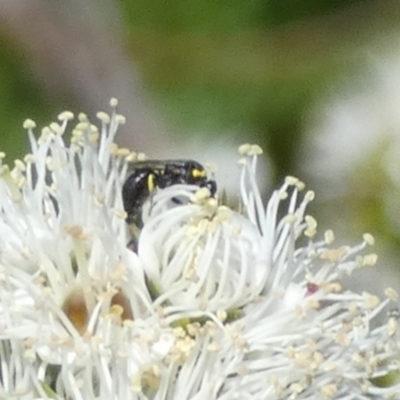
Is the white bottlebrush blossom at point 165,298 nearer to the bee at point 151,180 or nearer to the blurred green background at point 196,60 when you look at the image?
the bee at point 151,180

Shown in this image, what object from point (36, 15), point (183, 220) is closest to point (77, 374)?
point (183, 220)

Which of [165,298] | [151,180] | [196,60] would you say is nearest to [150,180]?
[151,180]

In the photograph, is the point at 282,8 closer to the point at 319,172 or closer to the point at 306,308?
the point at 319,172

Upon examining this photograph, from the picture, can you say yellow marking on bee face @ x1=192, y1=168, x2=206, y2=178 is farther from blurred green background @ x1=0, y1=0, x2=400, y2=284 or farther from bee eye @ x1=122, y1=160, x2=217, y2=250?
blurred green background @ x1=0, y1=0, x2=400, y2=284

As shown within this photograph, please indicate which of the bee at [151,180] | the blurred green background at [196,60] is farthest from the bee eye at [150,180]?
the blurred green background at [196,60]

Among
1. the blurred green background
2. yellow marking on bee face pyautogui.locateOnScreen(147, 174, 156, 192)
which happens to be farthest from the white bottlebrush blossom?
the blurred green background

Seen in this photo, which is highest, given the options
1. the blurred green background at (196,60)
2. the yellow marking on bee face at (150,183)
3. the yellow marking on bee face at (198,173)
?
the blurred green background at (196,60)

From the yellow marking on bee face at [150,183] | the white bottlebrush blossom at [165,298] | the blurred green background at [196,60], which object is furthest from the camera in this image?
the blurred green background at [196,60]
